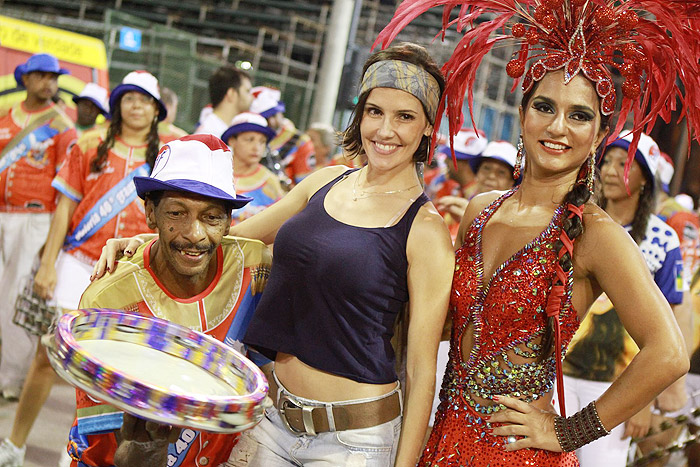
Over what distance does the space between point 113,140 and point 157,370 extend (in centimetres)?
297

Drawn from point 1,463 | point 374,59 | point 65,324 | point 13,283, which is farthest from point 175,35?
point 65,324

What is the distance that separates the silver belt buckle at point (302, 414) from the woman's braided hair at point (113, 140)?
248 centimetres

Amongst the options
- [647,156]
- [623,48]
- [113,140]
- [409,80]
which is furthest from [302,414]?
[113,140]

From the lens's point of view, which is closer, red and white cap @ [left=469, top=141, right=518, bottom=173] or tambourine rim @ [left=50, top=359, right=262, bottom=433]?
tambourine rim @ [left=50, top=359, right=262, bottom=433]

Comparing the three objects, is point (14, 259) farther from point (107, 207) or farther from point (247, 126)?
point (247, 126)

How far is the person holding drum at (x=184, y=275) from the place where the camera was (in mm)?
2326

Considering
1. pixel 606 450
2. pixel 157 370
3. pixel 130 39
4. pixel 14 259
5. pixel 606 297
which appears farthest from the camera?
pixel 130 39

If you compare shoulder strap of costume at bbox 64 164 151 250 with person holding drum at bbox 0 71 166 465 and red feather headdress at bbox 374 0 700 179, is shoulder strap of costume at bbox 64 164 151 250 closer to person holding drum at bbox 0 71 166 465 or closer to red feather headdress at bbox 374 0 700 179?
person holding drum at bbox 0 71 166 465

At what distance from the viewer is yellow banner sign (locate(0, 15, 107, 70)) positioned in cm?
904

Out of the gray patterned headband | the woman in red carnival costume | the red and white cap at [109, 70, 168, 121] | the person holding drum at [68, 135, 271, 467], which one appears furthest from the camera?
the red and white cap at [109, 70, 168, 121]

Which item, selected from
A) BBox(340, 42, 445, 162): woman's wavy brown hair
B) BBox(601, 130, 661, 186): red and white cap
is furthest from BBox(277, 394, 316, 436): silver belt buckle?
BBox(601, 130, 661, 186): red and white cap

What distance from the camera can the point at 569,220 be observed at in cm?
231

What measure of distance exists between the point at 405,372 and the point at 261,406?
2.55 feet

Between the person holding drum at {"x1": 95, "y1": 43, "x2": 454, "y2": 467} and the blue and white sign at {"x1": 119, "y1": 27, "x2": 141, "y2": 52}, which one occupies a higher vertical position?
the blue and white sign at {"x1": 119, "y1": 27, "x2": 141, "y2": 52}
